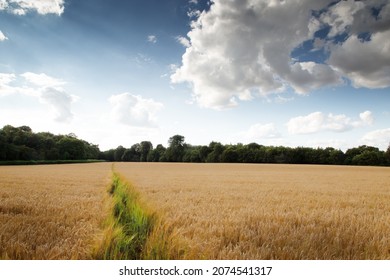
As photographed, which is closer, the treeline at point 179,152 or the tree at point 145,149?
the treeline at point 179,152

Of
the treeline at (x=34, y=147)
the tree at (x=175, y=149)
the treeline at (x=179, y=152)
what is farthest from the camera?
the tree at (x=175, y=149)

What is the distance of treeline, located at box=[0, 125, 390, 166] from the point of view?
5966cm

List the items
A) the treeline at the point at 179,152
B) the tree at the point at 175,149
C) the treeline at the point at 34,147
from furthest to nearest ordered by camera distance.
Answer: the tree at the point at 175,149
the treeline at the point at 179,152
the treeline at the point at 34,147

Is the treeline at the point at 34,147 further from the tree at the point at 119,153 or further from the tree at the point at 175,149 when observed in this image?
the tree at the point at 175,149

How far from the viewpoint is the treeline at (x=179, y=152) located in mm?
59656

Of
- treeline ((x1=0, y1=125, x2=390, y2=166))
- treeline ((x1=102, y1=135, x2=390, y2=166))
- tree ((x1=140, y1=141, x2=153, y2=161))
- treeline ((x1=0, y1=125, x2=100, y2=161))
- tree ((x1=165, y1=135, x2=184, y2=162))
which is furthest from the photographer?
tree ((x1=140, y1=141, x2=153, y2=161))

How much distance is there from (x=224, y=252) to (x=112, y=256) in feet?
4.12

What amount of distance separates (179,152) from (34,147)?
48.3 meters

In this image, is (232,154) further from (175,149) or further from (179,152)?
(175,149)

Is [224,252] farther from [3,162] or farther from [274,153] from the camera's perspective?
[274,153]

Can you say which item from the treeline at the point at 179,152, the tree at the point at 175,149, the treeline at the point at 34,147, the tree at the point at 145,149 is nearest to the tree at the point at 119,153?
the treeline at the point at 179,152

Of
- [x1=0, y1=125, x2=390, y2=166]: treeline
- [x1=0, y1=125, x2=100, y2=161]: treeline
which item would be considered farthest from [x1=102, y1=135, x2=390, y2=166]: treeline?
[x1=0, y1=125, x2=100, y2=161]: treeline

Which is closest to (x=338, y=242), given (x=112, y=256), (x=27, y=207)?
(x=112, y=256)

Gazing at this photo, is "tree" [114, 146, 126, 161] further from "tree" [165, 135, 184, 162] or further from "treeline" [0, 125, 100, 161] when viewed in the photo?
"tree" [165, 135, 184, 162]
